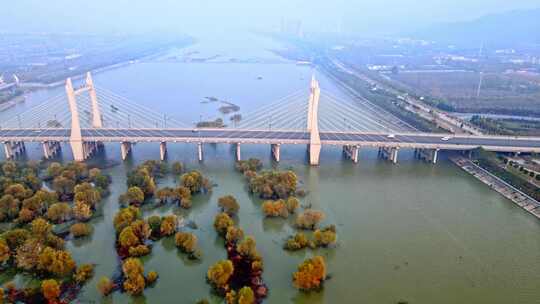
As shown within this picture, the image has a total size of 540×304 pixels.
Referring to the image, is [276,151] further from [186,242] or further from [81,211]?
[81,211]

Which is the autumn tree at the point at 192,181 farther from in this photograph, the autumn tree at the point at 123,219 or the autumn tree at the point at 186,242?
the autumn tree at the point at 186,242

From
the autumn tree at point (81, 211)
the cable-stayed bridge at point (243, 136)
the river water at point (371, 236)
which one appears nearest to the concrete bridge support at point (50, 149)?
the cable-stayed bridge at point (243, 136)

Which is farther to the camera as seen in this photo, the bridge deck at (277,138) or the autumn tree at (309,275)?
the bridge deck at (277,138)

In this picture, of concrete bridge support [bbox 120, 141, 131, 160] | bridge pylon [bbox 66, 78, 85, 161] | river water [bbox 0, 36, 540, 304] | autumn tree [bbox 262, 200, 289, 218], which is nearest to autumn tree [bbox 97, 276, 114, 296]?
river water [bbox 0, 36, 540, 304]

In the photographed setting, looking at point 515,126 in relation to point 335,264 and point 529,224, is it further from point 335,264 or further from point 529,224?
point 335,264

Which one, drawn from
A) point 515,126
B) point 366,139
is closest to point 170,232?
point 366,139
